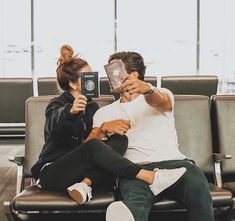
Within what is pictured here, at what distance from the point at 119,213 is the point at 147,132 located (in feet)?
2.02

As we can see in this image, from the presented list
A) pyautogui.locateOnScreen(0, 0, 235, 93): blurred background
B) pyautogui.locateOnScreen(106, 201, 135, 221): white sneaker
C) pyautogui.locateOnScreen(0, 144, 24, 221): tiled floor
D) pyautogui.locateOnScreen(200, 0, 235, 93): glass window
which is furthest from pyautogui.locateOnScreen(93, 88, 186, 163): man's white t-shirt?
pyautogui.locateOnScreen(200, 0, 235, 93): glass window

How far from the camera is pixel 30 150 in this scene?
2.97 m

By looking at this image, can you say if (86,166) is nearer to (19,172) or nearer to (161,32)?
(19,172)

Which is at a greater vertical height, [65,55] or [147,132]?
[65,55]

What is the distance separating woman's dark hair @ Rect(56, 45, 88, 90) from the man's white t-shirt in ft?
0.92

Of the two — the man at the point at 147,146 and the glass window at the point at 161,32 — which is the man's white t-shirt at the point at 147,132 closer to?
the man at the point at 147,146

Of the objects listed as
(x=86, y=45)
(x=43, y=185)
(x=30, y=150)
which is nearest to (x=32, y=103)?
(x=30, y=150)

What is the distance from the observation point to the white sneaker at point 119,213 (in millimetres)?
2207

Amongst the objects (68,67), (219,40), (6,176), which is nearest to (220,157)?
(68,67)

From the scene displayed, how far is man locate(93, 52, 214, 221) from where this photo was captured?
2307 millimetres

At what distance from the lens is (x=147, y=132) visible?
2.71 metres

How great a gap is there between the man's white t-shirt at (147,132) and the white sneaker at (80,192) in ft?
1.23

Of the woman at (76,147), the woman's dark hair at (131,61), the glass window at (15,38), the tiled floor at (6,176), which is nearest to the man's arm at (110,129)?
the woman at (76,147)

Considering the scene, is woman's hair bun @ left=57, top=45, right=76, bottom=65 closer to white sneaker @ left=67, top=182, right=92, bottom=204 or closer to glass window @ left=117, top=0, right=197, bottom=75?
white sneaker @ left=67, top=182, right=92, bottom=204
